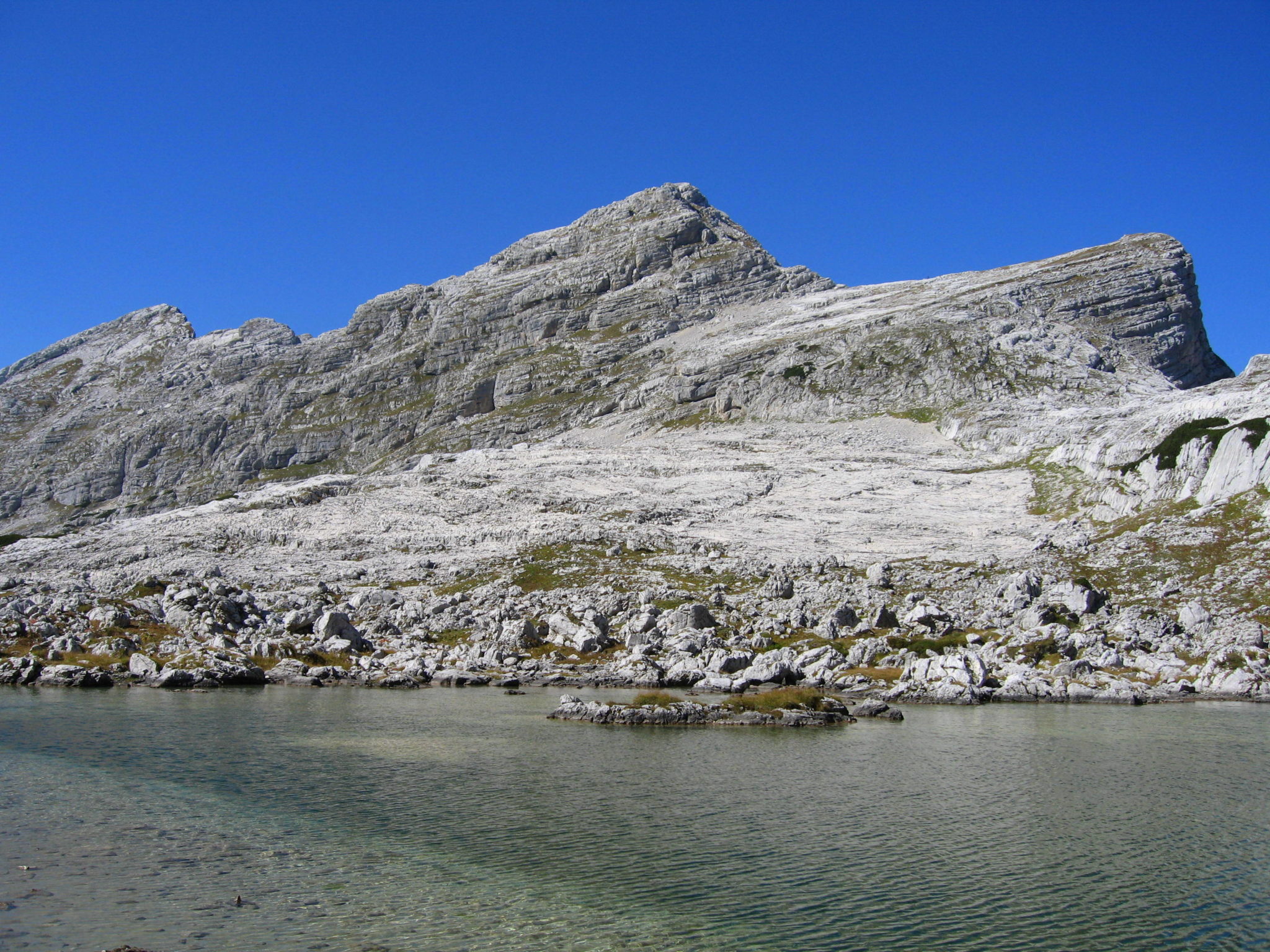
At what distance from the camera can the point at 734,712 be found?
50.6 meters

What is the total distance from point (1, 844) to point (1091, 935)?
27.6 meters

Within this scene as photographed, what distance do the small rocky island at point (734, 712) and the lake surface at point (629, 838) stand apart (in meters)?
3.00

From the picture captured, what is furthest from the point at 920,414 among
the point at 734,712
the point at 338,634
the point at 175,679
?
the point at 175,679

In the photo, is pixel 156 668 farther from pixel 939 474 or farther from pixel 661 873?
pixel 939 474

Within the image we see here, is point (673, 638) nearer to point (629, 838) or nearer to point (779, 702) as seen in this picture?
point (779, 702)

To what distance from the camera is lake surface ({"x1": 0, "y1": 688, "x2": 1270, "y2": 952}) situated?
19828 mm

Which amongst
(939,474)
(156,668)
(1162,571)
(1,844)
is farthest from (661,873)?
(939,474)

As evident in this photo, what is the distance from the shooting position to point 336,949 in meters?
18.1

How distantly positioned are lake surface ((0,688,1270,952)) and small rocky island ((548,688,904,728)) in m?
3.00

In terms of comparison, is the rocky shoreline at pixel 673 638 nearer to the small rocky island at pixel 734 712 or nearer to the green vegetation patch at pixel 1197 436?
the small rocky island at pixel 734 712

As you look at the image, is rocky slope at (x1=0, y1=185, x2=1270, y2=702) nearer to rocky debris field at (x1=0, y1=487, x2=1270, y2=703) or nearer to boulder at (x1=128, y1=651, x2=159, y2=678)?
rocky debris field at (x1=0, y1=487, x2=1270, y2=703)

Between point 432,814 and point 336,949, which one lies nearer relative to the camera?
point 336,949

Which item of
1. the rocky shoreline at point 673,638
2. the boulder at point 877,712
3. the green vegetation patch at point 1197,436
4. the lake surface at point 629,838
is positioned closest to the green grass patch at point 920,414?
the green vegetation patch at point 1197,436

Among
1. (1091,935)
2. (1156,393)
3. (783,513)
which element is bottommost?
(1091,935)
